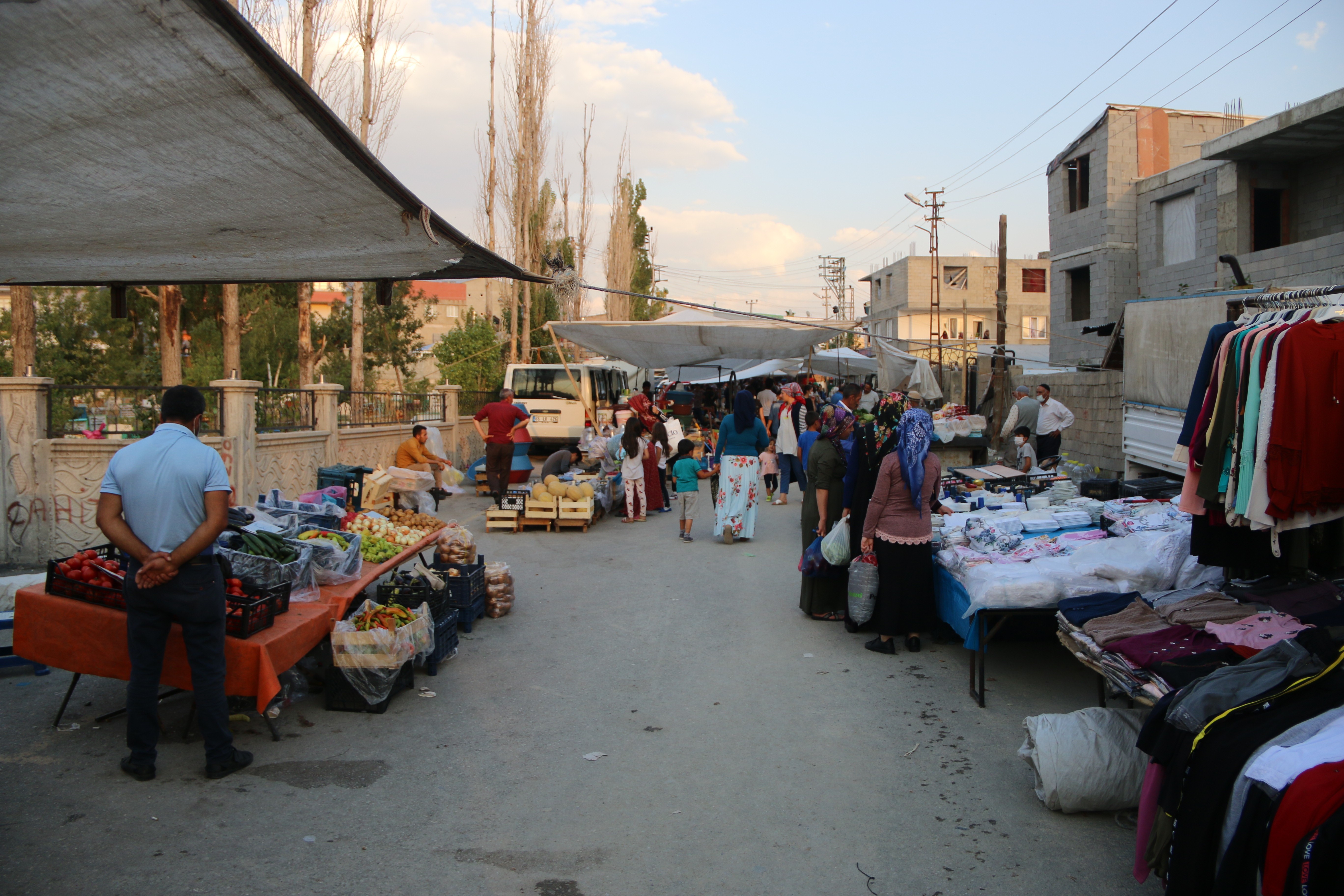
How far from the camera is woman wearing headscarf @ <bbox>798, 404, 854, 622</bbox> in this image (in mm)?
7434

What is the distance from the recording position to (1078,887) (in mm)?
3408

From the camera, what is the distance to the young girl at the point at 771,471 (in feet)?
48.5

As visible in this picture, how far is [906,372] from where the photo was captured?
914 inches

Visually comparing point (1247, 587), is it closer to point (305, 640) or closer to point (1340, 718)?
point (1340, 718)

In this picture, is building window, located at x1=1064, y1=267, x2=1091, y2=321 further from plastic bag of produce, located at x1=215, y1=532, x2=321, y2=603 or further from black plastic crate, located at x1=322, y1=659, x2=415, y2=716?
black plastic crate, located at x1=322, y1=659, x2=415, y2=716

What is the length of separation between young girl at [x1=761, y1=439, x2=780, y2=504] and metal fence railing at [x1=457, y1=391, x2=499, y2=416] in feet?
23.1

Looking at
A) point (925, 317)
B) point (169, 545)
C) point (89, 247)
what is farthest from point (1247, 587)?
point (925, 317)

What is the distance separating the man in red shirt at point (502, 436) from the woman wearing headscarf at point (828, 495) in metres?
6.48

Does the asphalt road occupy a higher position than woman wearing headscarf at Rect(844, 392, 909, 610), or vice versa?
woman wearing headscarf at Rect(844, 392, 909, 610)

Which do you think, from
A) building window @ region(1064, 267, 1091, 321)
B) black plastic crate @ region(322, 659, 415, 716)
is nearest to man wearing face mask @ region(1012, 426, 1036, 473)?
black plastic crate @ region(322, 659, 415, 716)

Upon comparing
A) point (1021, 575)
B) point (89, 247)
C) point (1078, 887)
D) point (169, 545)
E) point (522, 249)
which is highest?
point (522, 249)

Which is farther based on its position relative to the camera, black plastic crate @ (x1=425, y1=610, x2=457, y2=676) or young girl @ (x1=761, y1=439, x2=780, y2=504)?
young girl @ (x1=761, y1=439, x2=780, y2=504)

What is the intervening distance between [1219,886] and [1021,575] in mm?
2766

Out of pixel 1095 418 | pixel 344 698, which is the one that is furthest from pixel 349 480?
pixel 1095 418
